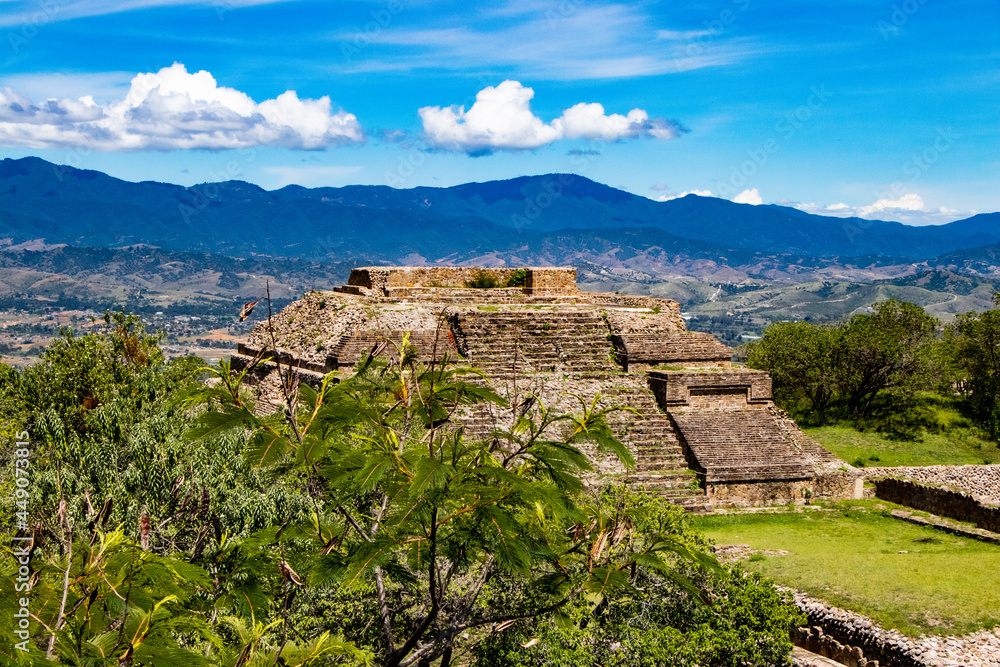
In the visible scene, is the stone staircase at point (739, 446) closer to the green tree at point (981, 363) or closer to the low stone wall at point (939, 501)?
the low stone wall at point (939, 501)

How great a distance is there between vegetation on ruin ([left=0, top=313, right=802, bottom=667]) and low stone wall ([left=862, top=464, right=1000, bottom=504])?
31.4ft

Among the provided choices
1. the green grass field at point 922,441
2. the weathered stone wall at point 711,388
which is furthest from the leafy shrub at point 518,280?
the green grass field at point 922,441

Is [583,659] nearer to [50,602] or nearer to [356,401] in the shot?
[356,401]

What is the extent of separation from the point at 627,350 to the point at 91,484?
13173mm

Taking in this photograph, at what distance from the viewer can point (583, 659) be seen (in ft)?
25.2

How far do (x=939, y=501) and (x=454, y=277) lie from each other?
50.4 feet

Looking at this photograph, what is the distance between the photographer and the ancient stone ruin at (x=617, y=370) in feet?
54.6

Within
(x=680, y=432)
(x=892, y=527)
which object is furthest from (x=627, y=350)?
(x=892, y=527)

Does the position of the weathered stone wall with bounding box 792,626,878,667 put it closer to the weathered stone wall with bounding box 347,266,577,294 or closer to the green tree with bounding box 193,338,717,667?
the green tree with bounding box 193,338,717,667

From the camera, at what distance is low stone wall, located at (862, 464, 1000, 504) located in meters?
18.6

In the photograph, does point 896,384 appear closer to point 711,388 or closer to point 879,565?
point 711,388

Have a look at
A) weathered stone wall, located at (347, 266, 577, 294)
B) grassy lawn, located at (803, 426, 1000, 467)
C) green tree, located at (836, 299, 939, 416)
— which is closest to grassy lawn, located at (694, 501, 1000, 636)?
grassy lawn, located at (803, 426, 1000, 467)

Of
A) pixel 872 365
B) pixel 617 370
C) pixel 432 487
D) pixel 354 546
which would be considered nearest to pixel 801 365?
pixel 872 365

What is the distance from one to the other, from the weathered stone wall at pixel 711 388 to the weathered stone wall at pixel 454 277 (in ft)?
24.4
